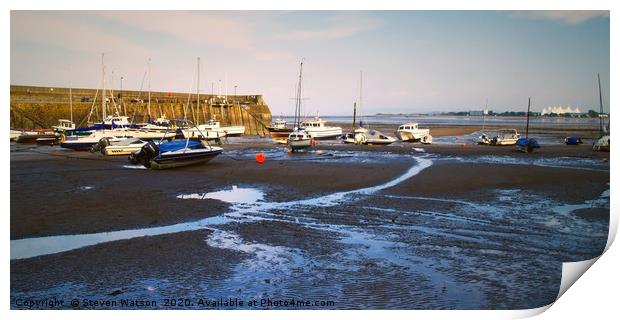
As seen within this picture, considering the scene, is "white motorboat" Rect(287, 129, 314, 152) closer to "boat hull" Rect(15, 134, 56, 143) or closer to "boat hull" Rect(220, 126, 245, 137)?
"boat hull" Rect(15, 134, 56, 143)

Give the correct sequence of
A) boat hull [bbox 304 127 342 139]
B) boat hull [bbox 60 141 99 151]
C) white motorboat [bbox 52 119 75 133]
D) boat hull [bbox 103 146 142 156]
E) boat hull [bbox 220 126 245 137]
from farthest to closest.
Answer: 1. boat hull [bbox 220 126 245 137]
2. boat hull [bbox 304 127 342 139]
3. white motorboat [bbox 52 119 75 133]
4. boat hull [bbox 60 141 99 151]
5. boat hull [bbox 103 146 142 156]

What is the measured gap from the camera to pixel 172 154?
596 inches

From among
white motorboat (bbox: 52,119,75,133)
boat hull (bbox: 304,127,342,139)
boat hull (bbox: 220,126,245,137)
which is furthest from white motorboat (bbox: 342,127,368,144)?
white motorboat (bbox: 52,119,75,133)

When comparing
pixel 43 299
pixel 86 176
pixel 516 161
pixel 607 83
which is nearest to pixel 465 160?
Result: pixel 516 161

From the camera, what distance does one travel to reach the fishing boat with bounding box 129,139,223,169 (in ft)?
49.4

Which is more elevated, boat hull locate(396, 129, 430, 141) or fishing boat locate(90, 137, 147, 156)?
boat hull locate(396, 129, 430, 141)

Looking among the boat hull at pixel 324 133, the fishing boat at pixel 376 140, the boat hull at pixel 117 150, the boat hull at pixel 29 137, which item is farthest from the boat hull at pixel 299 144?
the boat hull at pixel 29 137

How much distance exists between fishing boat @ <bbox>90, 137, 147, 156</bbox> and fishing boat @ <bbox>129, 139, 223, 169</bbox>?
3467mm

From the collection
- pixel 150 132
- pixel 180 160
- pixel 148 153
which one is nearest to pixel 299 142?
A: pixel 180 160

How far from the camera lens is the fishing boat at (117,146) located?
19234mm

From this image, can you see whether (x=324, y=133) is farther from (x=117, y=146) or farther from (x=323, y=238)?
(x=323, y=238)

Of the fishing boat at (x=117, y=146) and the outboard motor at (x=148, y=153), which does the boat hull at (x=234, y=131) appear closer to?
the fishing boat at (x=117, y=146)

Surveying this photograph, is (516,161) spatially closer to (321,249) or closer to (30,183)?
(321,249)

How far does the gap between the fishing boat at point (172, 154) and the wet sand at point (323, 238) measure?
1.10 m
